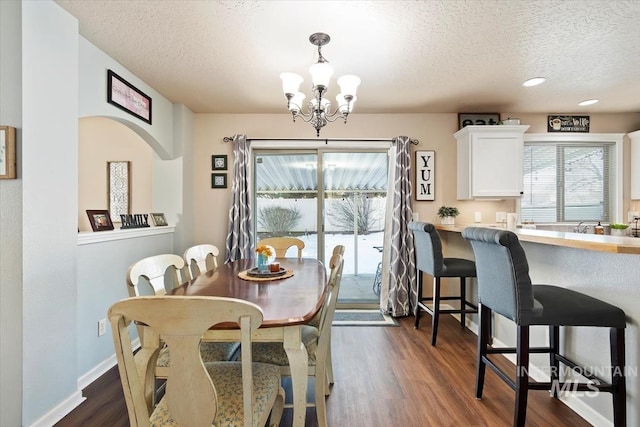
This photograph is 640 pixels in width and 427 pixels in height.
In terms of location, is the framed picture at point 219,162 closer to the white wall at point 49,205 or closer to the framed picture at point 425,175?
the white wall at point 49,205

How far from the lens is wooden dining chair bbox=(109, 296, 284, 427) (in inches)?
38.6

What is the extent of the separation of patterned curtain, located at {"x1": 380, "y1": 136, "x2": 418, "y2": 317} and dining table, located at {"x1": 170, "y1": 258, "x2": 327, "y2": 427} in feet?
4.58

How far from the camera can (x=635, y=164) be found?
12.4 feet

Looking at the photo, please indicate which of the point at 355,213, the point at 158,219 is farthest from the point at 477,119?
the point at 158,219

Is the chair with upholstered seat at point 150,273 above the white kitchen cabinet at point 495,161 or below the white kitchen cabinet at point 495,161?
below

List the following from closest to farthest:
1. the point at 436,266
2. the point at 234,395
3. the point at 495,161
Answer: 1. the point at 234,395
2. the point at 436,266
3. the point at 495,161

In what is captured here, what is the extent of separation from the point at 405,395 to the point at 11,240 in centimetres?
250

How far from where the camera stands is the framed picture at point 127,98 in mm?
2470

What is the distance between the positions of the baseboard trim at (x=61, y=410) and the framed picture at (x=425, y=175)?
11.9 ft

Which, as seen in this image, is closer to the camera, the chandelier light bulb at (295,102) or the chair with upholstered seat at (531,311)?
the chair with upholstered seat at (531,311)

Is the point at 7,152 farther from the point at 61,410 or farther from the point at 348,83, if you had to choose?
the point at 348,83

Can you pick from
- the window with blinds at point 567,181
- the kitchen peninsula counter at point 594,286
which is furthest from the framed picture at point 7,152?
the window with blinds at point 567,181

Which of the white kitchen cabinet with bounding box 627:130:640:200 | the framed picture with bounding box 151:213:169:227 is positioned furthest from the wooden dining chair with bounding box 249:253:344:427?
the white kitchen cabinet with bounding box 627:130:640:200

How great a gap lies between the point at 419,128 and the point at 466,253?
1624 millimetres
